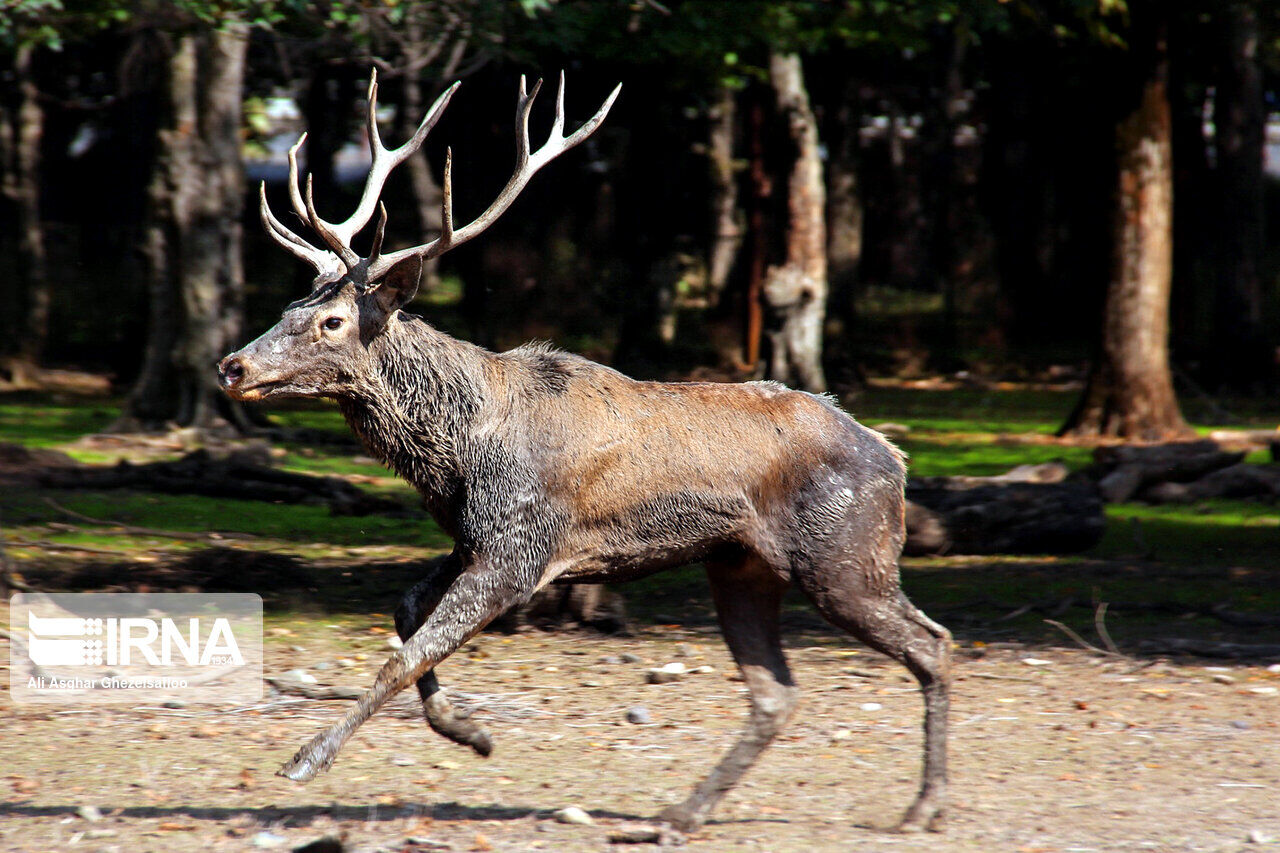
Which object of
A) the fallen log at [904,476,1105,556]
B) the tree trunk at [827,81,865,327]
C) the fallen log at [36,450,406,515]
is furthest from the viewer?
the tree trunk at [827,81,865,327]

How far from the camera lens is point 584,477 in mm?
5219

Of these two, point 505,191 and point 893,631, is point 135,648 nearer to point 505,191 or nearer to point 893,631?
point 505,191

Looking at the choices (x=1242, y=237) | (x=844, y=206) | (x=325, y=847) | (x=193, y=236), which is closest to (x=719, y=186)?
(x=844, y=206)

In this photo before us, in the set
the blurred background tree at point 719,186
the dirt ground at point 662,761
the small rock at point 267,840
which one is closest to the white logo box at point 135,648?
the dirt ground at point 662,761

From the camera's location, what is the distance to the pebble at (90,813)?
4930 mm

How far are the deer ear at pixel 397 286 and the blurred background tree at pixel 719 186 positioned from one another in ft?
20.9

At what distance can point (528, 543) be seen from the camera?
5094 mm

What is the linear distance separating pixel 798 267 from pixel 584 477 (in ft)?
44.8

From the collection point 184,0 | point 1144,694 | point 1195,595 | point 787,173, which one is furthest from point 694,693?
point 787,173

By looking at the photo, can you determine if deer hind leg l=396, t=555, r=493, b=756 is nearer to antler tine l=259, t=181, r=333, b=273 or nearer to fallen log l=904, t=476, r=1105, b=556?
antler tine l=259, t=181, r=333, b=273

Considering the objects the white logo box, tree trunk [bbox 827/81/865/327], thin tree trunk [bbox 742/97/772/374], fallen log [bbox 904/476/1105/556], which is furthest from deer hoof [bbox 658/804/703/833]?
tree trunk [bbox 827/81/865/327]

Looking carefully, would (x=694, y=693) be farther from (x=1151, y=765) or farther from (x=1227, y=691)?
(x=1227, y=691)

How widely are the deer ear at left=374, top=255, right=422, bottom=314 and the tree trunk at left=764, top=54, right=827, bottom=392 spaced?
1333 centimetres

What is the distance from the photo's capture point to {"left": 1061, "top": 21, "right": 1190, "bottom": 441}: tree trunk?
15188 millimetres
